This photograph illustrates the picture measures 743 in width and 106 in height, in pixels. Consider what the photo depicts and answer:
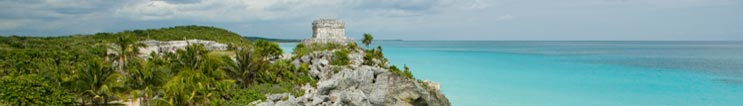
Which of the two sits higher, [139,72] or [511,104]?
[139,72]

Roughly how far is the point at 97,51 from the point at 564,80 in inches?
1378

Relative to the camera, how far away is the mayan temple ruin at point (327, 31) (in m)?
43.0

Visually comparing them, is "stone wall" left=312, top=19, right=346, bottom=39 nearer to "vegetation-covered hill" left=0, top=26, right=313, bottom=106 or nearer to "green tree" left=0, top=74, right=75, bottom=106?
"vegetation-covered hill" left=0, top=26, right=313, bottom=106

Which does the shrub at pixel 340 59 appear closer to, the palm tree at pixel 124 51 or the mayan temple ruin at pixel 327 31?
the mayan temple ruin at pixel 327 31

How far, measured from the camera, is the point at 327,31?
4338 cm

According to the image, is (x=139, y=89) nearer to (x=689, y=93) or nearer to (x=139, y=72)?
(x=139, y=72)

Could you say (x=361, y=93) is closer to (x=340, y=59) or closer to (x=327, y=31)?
(x=340, y=59)

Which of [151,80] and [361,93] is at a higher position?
[151,80]

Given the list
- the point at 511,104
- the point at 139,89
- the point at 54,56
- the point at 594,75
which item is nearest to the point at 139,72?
the point at 139,89

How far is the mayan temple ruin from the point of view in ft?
141

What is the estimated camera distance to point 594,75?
4500 cm

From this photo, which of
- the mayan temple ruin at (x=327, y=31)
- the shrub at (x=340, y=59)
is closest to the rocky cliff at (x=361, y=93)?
the shrub at (x=340, y=59)

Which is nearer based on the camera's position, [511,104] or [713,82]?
[511,104]

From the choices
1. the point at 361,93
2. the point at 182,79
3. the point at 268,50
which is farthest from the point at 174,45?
the point at 182,79
